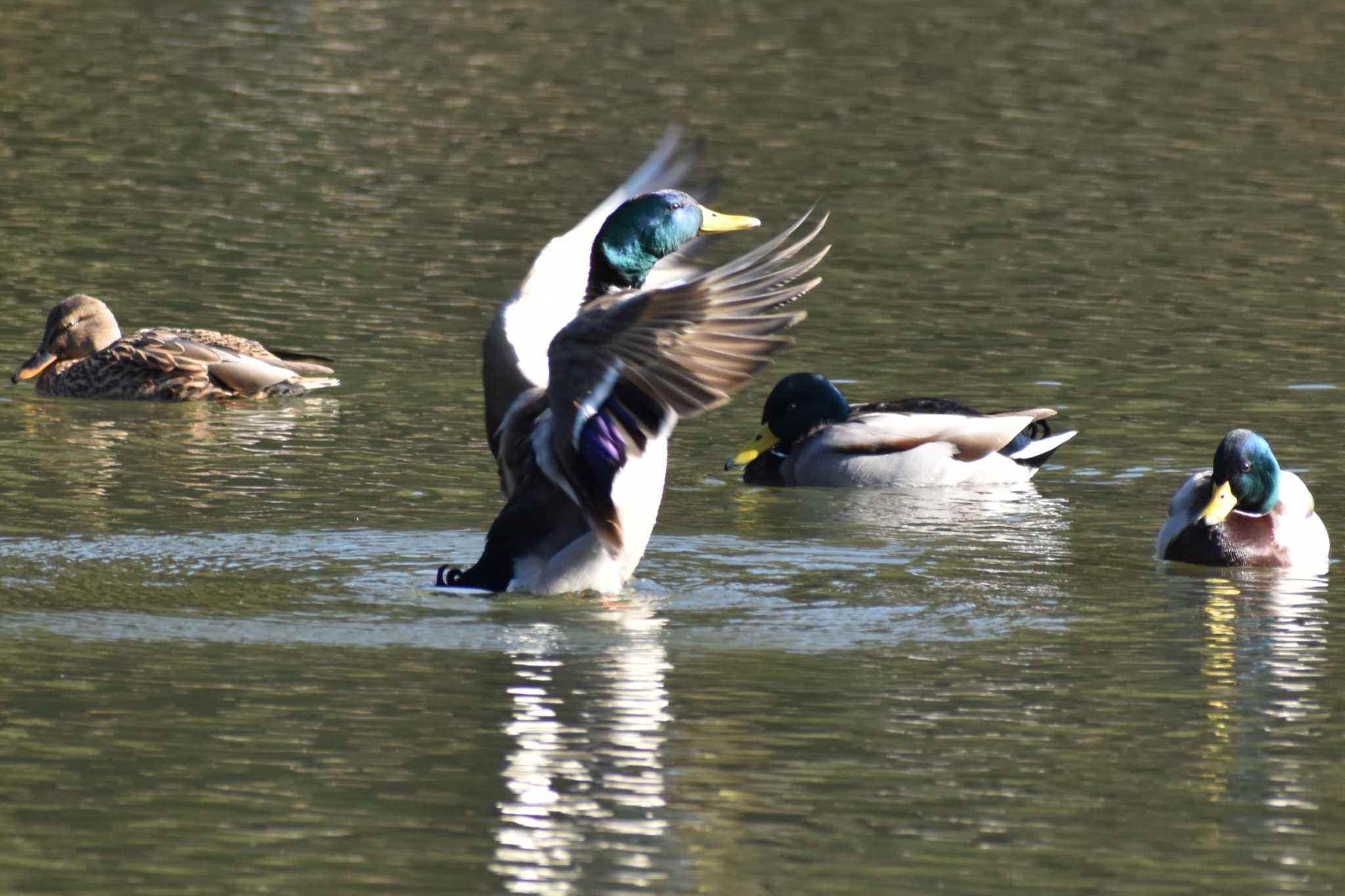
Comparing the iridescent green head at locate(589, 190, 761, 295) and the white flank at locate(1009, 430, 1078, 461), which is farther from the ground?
the iridescent green head at locate(589, 190, 761, 295)

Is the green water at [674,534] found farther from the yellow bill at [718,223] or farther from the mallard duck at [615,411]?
the yellow bill at [718,223]

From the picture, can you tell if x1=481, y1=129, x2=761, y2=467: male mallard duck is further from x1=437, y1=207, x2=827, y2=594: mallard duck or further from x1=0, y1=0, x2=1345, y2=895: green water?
x1=0, y1=0, x2=1345, y2=895: green water

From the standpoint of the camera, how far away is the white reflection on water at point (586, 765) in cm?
652

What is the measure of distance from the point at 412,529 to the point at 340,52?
17.6 m

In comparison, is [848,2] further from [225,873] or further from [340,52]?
[225,873]

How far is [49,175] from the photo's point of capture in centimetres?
2056

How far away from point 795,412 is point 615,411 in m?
4.53

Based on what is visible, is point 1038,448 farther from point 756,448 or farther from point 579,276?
point 579,276

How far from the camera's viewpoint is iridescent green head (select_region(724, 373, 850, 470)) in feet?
A: 42.9

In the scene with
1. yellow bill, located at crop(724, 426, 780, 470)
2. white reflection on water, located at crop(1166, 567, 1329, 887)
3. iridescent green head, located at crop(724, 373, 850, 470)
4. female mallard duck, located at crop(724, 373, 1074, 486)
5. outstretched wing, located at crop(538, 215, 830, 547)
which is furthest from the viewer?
iridescent green head, located at crop(724, 373, 850, 470)

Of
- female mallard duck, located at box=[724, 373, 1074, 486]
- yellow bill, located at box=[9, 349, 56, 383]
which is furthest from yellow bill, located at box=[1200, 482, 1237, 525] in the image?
yellow bill, located at box=[9, 349, 56, 383]

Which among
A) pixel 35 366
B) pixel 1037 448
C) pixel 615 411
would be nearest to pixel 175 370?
pixel 35 366

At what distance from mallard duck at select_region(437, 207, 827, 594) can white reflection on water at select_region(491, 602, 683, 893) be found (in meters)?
0.39

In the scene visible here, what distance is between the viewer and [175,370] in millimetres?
14453
